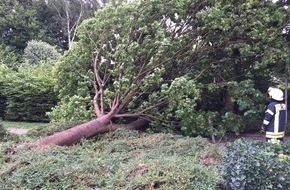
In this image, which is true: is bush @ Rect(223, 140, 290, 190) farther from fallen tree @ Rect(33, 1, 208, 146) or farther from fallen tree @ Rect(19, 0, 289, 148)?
Answer: fallen tree @ Rect(33, 1, 208, 146)

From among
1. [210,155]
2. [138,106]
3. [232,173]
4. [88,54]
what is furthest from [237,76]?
[232,173]

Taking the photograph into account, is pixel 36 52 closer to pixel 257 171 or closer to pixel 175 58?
pixel 175 58

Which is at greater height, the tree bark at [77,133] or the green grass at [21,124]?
the tree bark at [77,133]

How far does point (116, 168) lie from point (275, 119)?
3.20m

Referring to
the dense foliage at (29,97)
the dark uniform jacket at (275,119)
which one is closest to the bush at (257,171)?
the dark uniform jacket at (275,119)

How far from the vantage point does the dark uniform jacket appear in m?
5.67

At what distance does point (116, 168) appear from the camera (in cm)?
398

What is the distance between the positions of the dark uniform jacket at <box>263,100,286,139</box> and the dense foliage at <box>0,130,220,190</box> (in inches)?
53.4

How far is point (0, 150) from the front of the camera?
4777 mm

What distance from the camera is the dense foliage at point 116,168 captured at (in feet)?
11.0

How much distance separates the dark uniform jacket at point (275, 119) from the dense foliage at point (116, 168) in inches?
53.4

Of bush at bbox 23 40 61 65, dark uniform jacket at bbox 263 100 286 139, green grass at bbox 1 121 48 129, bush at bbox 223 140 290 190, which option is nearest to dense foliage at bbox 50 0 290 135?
dark uniform jacket at bbox 263 100 286 139

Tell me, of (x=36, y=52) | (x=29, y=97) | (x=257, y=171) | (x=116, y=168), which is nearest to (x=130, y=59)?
(x=116, y=168)

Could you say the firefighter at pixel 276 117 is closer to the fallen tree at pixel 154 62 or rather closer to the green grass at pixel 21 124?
the fallen tree at pixel 154 62
